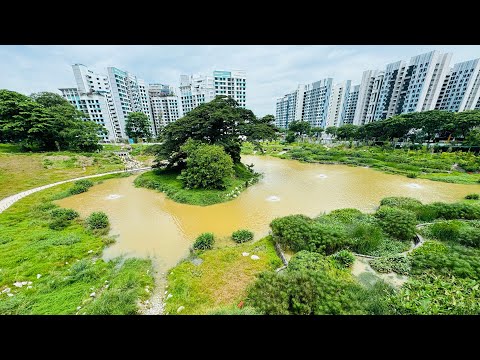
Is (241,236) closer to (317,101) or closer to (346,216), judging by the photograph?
(346,216)

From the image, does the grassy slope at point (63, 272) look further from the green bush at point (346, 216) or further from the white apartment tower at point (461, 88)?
the white apartment tower at point (461, 88)

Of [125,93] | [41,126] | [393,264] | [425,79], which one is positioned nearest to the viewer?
[393,264]

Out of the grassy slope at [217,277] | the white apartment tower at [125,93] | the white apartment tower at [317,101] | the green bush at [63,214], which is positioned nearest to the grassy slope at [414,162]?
the grassy slope at [217,277]

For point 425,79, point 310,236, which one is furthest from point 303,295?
point 425,79

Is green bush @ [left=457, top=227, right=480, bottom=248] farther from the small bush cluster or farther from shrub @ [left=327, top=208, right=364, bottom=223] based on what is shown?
the small bush cluster
